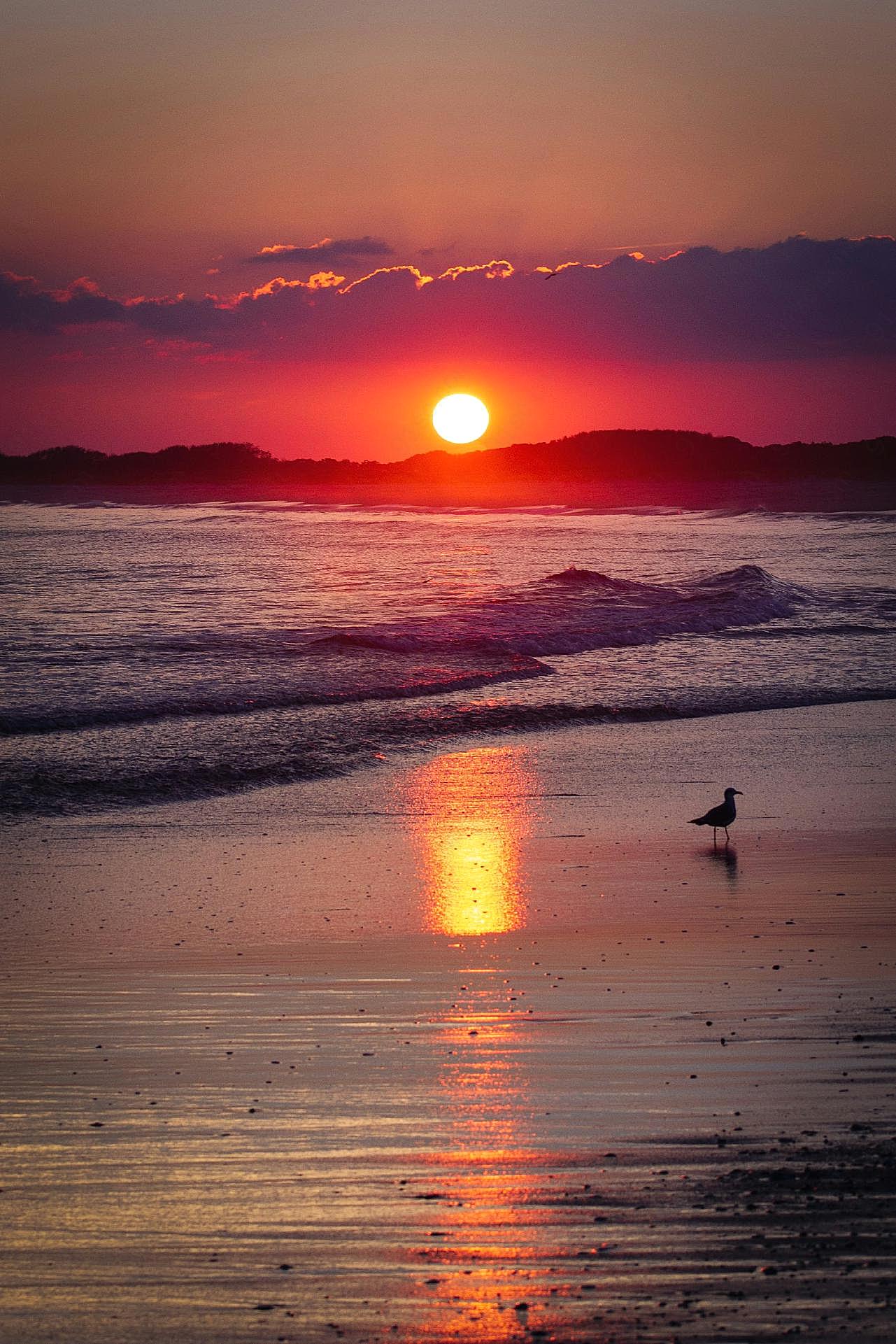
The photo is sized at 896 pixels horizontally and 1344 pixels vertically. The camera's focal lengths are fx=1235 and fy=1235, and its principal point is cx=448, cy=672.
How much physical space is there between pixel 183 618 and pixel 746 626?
1112 centimetres

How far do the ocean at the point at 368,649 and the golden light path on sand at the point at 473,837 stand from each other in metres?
1.13

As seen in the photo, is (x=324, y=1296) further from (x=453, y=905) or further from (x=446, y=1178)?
(x=453, y=905)

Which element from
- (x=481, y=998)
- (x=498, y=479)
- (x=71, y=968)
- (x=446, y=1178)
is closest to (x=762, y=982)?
(x=481, y=998)

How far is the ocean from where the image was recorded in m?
12.6

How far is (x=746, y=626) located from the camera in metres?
24.5

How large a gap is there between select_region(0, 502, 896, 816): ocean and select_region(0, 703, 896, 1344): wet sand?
367cm

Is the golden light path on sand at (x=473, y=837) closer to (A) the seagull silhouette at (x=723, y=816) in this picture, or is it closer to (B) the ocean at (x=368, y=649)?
(B) the ocean at (x=368, y=649)

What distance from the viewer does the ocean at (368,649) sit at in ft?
41.4

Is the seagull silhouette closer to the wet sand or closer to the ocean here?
the wet sand

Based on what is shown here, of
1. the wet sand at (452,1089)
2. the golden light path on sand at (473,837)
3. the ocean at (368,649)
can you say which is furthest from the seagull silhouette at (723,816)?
the ocean at (368,649)

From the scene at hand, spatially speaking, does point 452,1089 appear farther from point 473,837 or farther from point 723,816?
point 723,816

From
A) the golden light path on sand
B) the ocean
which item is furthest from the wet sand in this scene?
the ocean

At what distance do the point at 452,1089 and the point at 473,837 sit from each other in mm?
4368

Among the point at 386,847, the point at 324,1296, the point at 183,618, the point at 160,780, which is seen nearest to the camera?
the point at 324,1296
